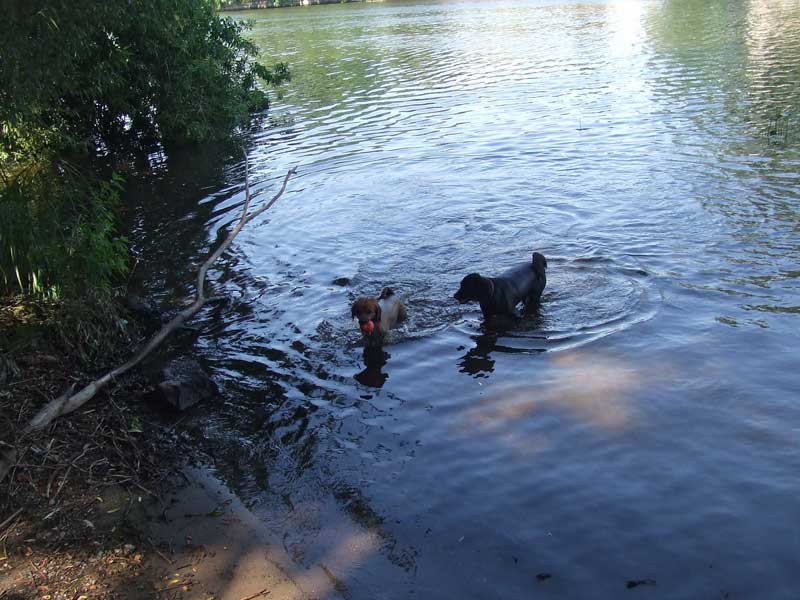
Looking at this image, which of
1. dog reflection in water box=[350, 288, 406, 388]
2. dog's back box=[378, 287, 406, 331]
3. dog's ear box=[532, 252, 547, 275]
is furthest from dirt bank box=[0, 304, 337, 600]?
dog's ear box=[532, 252, 547, 275]

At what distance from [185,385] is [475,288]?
12.9 feet

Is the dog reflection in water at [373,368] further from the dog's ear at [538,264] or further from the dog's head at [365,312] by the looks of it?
the dog's ear at [538,264]

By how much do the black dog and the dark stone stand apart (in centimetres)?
354

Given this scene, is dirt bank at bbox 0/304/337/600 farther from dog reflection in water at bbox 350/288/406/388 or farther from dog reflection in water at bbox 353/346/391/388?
dog reflection in water at bbox 350/288/406/388

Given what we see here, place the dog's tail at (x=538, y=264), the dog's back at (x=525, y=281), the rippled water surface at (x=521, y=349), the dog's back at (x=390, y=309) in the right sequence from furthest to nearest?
the dog's tail at (x=538, y=264) < the dog's back at (x=525, y=281) < the dog's back at (x=390, y=309) < the rippled water surface at (x=521, y=349)

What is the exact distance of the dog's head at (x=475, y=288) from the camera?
9.37 meters

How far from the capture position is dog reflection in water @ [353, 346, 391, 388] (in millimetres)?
8773

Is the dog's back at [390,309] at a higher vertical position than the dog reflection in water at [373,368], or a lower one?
higher

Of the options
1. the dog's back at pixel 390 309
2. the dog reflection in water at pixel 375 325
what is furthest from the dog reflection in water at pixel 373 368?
the dog's back at pixel 390 309

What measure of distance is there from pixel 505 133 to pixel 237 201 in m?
8.48

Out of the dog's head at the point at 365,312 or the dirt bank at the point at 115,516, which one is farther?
the dog's head at the point at 365,312

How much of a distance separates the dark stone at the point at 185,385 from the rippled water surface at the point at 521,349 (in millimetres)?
199

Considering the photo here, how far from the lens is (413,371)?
8.98 meters

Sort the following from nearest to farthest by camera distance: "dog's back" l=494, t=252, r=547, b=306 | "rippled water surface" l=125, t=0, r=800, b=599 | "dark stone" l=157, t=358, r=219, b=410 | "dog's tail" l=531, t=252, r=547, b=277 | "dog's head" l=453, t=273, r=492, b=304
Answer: "rippled water surface" l=125, t=0, r=800, b=599
"dark stone" l=157, t=358, r=219, b=410
"dog's head" l=453, t=273, r=492, b=304
"dog's back" l=494, t=252, r=547, b=306
"dog's tail" l=531, t=252, r=547, b=277
